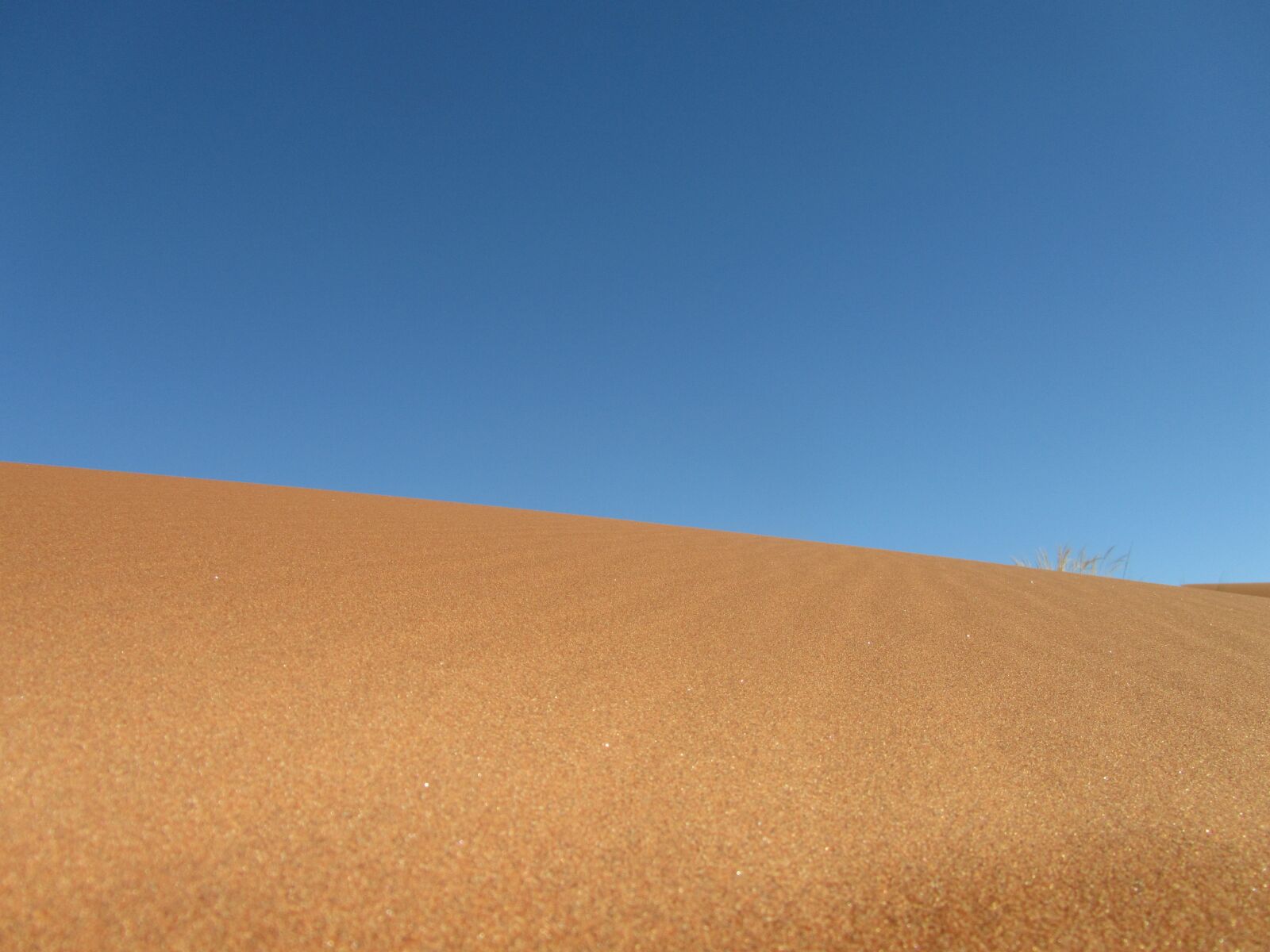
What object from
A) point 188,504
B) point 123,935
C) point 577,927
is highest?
point 188,504

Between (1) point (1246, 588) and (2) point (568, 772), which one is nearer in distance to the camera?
(2) point (568, 772)

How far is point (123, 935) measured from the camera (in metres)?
1.08

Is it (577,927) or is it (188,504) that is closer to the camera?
(577,927)

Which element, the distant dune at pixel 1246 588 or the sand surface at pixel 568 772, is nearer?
the sand surface at pixel 568 772

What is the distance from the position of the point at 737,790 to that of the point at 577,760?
13.5 inches

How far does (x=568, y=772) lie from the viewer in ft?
5.14

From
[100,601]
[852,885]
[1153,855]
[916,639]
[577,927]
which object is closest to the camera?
[577,927]

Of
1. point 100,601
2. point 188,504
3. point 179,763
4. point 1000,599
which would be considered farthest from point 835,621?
point 188,504

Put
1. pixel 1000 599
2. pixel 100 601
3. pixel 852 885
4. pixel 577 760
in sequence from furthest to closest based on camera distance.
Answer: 1. pixel 1000 599
2. pixel 100 601
3. pixel 577 760
4. pixel 852 885

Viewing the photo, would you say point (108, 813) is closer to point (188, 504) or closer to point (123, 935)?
point (123, 935)

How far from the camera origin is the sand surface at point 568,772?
1.21m

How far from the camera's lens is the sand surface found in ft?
3.96

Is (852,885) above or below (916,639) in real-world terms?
below

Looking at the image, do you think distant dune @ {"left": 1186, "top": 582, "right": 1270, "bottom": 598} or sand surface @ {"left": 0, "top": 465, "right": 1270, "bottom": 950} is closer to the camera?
sand surface @ {"left": 0, "top": 465, "right": 1270, "bottom": 950}
